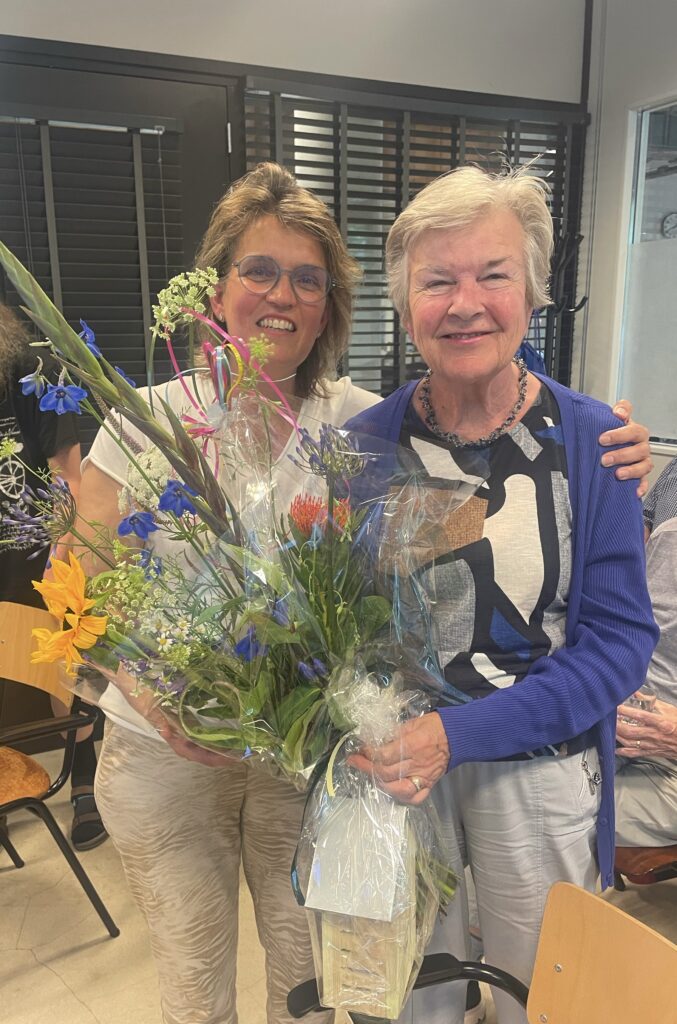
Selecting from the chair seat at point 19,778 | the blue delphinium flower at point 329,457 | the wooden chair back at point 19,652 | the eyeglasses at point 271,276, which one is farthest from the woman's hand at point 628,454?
the chair seat at point 19,778

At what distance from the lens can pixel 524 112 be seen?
Answer: 3514 mm

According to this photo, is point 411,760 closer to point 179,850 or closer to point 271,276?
point 179,850

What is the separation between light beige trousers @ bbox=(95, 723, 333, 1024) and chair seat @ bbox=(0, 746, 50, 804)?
977 mm

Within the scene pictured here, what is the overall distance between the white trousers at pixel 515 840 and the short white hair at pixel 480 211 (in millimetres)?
732

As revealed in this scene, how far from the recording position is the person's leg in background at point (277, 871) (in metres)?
1.24

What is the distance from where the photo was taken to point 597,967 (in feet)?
3.31

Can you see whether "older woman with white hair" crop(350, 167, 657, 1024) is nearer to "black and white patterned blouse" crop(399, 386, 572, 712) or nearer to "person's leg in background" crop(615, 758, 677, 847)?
"black and white patterned blouse" crop(399, 386, 572, 712)

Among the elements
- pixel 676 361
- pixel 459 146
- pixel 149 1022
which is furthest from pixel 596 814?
pixel 459 146

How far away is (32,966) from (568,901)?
1.75 metres

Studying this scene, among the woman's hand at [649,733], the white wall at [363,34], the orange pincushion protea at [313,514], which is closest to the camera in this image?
the orange pincushion protea at [313,514]

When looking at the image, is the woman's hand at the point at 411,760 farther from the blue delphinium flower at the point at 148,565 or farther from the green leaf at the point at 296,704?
the blue delphinium flower at the point at 148,565

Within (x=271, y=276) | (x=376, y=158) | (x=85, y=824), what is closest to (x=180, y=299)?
(x=271, y=276)

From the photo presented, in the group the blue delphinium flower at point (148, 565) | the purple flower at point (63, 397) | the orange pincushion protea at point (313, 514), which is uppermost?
the purple flower at point (63, 397)

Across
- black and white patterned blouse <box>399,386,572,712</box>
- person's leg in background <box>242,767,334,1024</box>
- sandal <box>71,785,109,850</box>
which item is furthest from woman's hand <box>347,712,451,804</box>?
sandal <box>71,785,109,850</box>
